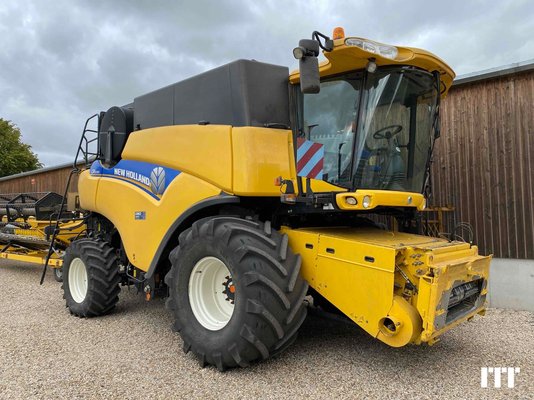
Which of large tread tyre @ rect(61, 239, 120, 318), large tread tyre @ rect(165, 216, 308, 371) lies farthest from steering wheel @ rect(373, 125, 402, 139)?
large tread tyre @ rect(61, 239, 120, 318)

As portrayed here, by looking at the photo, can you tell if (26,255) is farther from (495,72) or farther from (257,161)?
(495,72)

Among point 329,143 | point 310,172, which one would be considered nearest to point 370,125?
point 329,143

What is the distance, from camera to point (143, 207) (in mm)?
4699

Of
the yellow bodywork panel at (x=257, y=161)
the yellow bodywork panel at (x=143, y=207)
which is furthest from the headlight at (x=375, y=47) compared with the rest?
the yellow bodywork panel at (x=143, y=207)

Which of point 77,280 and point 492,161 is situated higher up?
point 492,161

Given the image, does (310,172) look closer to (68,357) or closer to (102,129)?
(68,357)

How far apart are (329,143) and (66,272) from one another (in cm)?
403

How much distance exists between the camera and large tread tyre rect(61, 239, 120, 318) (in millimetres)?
5121

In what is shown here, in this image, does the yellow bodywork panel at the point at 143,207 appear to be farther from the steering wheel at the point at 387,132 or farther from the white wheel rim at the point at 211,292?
the steering wheel at the point at 387,132

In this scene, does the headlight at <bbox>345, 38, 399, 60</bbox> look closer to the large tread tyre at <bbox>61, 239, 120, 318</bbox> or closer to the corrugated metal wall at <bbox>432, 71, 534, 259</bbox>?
the corrugated metal wall at <bbox>432, 71, 534, 259</bbox>

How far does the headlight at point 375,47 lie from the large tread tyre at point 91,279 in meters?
3.84

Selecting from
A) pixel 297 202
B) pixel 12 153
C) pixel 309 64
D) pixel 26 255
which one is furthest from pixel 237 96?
pixel 12 153

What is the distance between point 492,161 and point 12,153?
3541 cm

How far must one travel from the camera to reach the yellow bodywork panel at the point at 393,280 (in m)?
3.07
